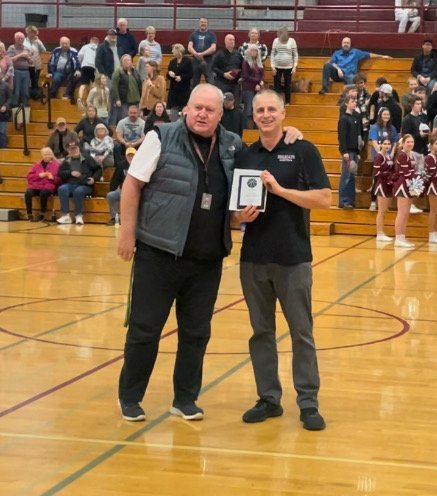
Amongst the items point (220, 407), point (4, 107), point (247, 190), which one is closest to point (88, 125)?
point (4, 107)

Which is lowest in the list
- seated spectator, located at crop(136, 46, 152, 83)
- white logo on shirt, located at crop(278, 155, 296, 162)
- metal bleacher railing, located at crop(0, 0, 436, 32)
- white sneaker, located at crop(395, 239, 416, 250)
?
white sneaker, located at crop(395, 239, 416, 250)

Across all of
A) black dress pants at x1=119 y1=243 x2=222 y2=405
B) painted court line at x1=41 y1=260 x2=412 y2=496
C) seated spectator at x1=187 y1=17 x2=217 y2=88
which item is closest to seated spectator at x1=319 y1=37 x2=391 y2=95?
seated spectator at x1=187 y1=17 x2=217 y2=88

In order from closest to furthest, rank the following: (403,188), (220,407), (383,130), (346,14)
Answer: (220,407)
(403,188)
(383,130)
(346,14)

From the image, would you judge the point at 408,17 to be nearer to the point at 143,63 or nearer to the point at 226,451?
the point at 143,63

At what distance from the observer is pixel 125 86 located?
23.0 metres

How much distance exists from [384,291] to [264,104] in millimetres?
6403

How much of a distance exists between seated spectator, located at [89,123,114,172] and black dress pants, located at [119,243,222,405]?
14561 millimetres

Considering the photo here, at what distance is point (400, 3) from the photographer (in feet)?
88.0

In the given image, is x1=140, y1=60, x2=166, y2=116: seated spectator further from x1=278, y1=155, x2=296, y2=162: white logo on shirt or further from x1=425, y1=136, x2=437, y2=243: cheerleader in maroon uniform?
x1=278, y1=155, x2=296, y2=162: white logo on shirt

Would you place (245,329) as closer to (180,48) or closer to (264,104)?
(264,104)

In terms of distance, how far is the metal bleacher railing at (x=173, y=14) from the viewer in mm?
26953

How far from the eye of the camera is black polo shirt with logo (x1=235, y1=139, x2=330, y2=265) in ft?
22.3

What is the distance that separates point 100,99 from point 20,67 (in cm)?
213

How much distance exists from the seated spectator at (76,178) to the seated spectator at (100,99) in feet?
6.51
